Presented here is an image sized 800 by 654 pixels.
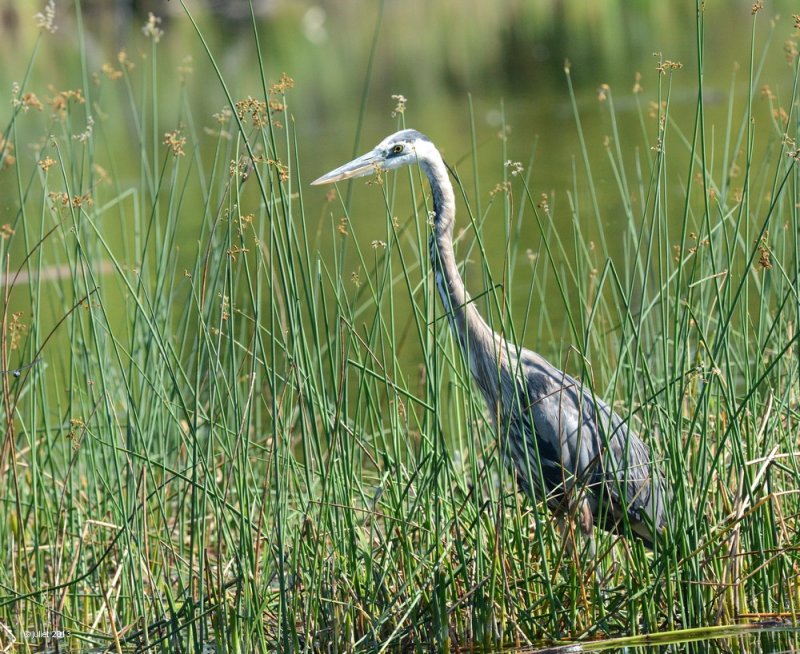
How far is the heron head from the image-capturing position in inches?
127

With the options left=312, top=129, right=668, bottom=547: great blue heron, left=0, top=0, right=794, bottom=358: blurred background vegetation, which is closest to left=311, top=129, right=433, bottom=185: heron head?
left=312, top=129, right=668, bottom=547: great blue heron

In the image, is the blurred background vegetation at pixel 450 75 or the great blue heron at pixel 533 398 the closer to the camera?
the great blue heron at pixel 533 398

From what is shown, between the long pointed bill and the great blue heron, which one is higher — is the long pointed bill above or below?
above

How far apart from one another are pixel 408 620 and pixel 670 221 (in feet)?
18.5

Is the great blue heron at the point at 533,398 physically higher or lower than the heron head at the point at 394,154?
lower

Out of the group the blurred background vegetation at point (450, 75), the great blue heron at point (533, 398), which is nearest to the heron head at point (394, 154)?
the great blue heron at point (533, 398)

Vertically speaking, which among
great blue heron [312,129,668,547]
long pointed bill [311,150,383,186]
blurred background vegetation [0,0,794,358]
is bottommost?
great blue heron [312,129,668,547]

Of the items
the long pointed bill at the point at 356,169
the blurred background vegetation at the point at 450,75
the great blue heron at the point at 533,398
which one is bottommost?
the great blue heron at the point at 533,398

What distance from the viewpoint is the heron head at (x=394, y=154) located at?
321 cm

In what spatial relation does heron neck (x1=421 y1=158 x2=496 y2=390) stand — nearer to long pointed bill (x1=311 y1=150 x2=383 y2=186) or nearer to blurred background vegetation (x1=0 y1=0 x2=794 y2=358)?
long pointed bill (x1=311 y1=150 x2=383 y2=186)

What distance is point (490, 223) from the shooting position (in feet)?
29.6

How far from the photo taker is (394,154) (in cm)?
327

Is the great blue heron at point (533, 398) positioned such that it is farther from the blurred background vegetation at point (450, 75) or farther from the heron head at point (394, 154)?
the blurred background vegetation at point (450, 75)

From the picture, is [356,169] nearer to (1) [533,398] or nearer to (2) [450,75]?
(1) [533,398]
